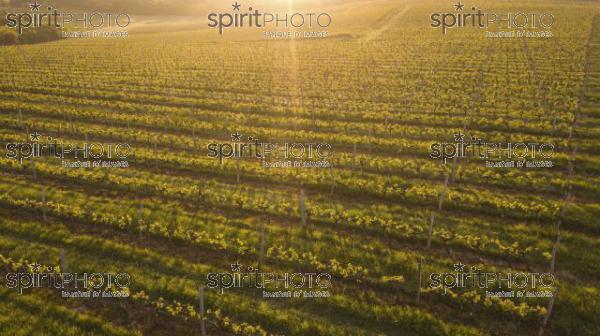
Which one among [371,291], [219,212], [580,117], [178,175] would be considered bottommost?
[371,291]

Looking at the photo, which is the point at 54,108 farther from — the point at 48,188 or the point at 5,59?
the point at 5,59

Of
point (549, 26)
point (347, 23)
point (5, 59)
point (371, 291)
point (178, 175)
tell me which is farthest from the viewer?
point (347, 23)

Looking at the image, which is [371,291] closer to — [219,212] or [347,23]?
[219,212]

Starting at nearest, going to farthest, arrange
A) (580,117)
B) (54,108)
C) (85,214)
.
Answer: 1. (85,214)
2. (580,117)
3. (54,108)

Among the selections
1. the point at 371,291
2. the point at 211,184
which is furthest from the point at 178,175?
the point at 371,291

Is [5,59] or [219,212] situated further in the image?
[5,59]

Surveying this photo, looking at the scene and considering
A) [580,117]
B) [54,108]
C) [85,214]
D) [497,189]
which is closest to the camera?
[85,214]

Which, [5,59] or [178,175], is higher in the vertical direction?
[5,59]

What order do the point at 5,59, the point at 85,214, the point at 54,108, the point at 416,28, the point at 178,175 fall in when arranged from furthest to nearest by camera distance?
the point at 416,28 < the point at 5,59 < the point at 54,108 < the point at 178,175 < the point at 85,214

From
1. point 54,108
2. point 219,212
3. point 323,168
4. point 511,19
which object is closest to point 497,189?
point 323,168
